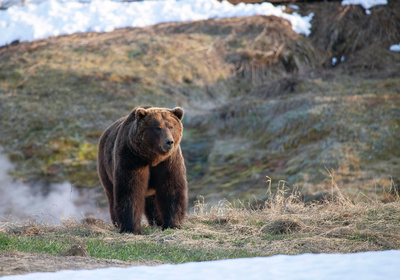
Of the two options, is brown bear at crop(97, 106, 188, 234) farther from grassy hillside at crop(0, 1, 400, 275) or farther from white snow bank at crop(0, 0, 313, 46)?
white snow bank at crop(0, 0, 313, 46)

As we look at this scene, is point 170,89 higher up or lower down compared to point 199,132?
higher up

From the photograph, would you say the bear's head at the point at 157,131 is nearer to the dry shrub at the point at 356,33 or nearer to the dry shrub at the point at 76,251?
the dry shrub at the point at 76,251

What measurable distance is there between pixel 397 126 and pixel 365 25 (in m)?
9.91

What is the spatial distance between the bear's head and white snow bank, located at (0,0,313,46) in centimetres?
1834

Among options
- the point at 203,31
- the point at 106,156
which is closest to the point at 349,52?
the point at 203,31

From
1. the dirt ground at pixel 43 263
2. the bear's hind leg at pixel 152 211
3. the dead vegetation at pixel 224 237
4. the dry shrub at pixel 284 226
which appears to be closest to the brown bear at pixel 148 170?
the dead vegetation at pixel 224 237

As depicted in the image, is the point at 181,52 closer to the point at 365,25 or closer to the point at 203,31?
the point at 203,31

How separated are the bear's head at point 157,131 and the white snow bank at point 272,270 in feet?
10.2

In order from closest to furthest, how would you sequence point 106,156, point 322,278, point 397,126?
point 322,278 → point 106,156 → point 397,126

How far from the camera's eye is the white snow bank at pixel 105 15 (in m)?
25.0

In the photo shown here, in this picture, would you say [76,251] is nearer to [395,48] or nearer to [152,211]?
[152,211]

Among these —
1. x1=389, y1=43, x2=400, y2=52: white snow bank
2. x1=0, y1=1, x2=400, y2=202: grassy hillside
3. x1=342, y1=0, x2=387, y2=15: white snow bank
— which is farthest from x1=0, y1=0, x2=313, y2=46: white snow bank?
x1=389, y1=43, x2=400, y2=52: white snow bank

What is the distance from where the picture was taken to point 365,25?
24.6 metres

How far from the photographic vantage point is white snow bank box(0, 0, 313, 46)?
82.1ft
